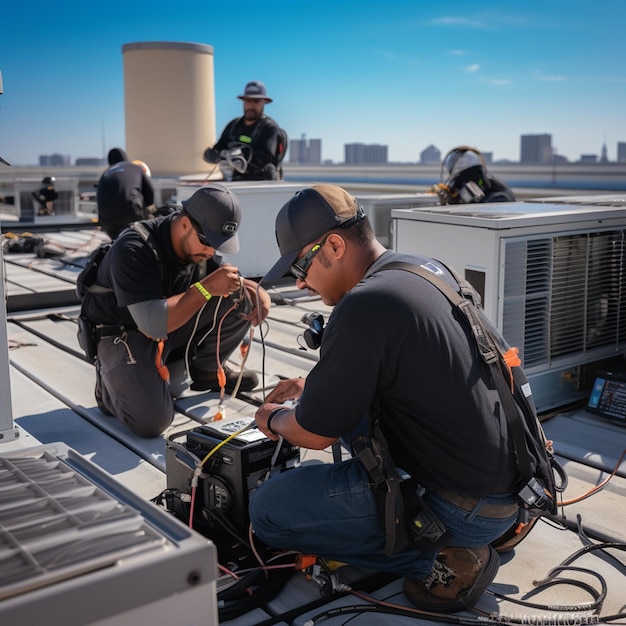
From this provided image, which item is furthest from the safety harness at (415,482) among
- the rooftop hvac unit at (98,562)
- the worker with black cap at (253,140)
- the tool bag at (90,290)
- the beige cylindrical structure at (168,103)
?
the beige cylindrical structure at (168,103)

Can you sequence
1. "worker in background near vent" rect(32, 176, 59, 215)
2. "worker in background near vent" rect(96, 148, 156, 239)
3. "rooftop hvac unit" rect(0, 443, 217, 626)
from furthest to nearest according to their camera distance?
"worker in background near vent" rect(32, 176, 59, 215) < "worker in background near vent" rect(96, 148, 156, 239) < "rooftop hvac unit" rect(0, 443, 217, 626)

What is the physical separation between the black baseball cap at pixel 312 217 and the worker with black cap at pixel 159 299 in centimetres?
113

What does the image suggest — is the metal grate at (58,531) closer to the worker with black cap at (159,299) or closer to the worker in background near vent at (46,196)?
the worker with black cap at (159,299)

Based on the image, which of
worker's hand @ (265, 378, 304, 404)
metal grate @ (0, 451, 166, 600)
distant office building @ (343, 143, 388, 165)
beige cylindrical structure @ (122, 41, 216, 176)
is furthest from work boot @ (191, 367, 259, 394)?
distant office building @ (343, 143, 388, 165)

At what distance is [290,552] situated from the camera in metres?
2.29

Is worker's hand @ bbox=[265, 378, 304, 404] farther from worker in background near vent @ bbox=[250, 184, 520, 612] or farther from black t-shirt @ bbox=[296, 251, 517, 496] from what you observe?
black t-shirt @ bbox=[296, 251, 517, 496]

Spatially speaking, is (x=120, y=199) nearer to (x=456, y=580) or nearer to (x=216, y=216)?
(x=216, y=216)

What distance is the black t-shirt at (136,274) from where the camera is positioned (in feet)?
10.8

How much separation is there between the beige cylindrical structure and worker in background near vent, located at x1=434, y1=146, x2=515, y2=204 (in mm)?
7294

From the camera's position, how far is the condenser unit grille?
10.9ft

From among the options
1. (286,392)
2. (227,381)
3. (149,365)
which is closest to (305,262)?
(286,392)

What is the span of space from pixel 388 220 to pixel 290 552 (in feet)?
15.1

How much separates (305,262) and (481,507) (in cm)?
80

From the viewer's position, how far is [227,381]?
12.9ft
